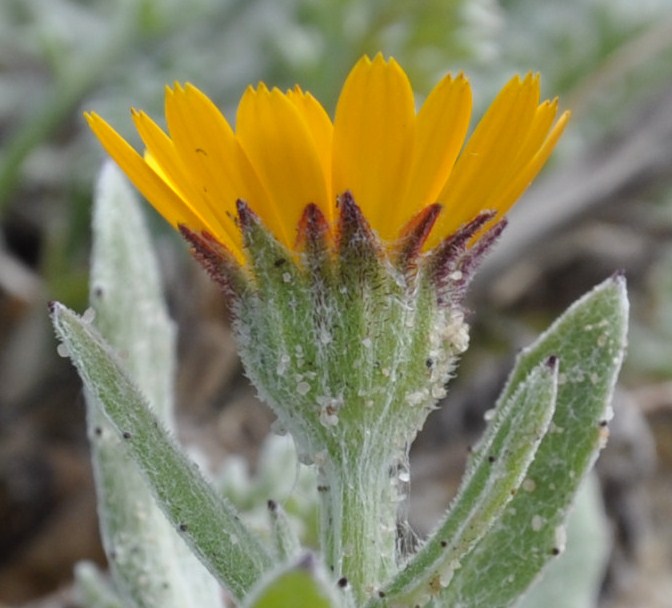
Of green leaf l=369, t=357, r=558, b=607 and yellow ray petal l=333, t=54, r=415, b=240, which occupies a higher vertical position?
yellow ray petal l=333, t=54, r=415, b=240

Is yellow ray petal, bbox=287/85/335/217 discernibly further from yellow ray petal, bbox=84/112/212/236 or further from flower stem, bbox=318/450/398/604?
flower stem, bbox=318/450/398/604

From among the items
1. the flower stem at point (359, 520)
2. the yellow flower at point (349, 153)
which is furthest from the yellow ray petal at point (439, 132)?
the flower stem at point (359, 520)

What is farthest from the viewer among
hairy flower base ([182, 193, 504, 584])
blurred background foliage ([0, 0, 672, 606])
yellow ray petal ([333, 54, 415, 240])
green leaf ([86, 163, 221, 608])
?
blurred background foliage ([0, 0, 672, 606])

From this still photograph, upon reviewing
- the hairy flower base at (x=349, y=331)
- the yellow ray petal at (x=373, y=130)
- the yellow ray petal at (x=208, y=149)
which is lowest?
the hairy flower base at (x=349, y=331)

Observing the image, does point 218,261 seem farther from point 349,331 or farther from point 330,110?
point 330,110

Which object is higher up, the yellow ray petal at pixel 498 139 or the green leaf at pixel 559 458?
the yellow ray petal at pixel 498 139

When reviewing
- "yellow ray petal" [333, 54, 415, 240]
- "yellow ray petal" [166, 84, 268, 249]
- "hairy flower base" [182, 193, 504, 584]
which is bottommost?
"hairy flower base" [182, 193, 504, 584]

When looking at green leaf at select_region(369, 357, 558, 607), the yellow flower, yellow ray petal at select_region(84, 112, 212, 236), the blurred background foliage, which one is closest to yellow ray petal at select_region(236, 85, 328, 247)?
the yellow flower

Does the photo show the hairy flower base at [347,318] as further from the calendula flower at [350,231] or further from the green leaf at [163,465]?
the green leaf at [163,465]
